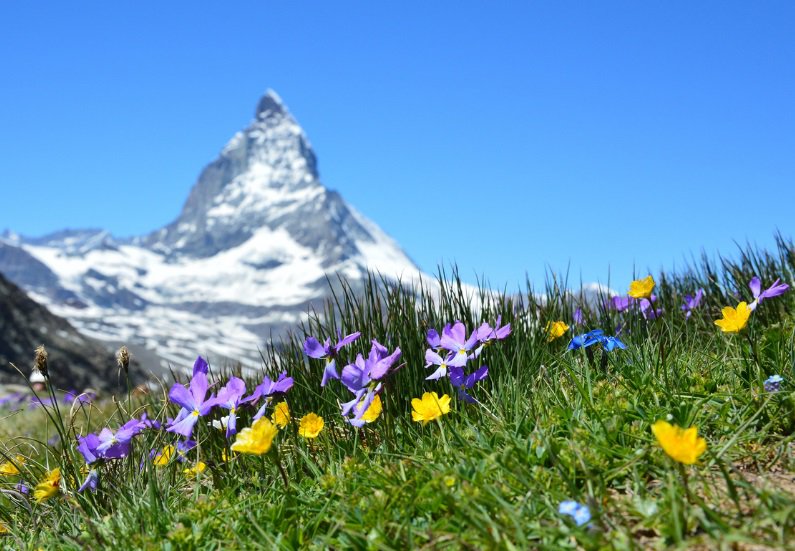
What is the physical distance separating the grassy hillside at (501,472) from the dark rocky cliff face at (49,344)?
65.2 feet

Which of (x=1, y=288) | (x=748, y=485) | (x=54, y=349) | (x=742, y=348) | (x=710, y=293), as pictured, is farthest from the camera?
(x=1, y=288)

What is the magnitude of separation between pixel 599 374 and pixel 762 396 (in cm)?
80

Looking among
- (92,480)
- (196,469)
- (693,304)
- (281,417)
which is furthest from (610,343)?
(92,480)

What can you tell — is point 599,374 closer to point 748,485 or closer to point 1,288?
point 748,485

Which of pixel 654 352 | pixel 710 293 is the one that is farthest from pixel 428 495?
pixel 710 293

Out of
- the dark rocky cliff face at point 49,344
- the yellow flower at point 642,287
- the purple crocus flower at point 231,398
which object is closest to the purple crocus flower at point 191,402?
the purple crocus flower at point 231,398

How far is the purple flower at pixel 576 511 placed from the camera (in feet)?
7.81

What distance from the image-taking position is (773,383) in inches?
129

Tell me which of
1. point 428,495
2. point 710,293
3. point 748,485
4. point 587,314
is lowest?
point 428,495

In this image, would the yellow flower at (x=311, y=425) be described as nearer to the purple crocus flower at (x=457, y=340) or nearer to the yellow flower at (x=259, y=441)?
the purple crocus flower at (x=457, y=340)

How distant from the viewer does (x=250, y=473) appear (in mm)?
3713

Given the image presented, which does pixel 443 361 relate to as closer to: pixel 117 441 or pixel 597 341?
pixel 597 341

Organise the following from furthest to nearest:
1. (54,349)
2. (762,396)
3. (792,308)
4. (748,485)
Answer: (54,349), (792,308), (762,396), (748,485)

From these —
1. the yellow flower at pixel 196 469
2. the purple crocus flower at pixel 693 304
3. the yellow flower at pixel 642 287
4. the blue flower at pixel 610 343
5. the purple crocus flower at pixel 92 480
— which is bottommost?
the purple crocus flower at pixel 92 480
